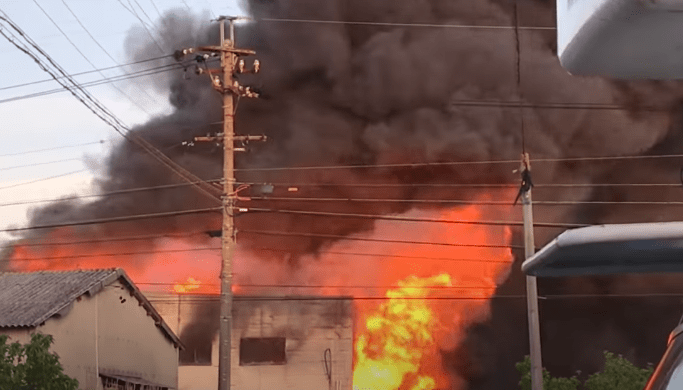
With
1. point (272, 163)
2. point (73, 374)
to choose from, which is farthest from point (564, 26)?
point (272, 163)

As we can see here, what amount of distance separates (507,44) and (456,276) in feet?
52.8

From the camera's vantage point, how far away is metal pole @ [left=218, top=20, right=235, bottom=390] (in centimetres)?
2819

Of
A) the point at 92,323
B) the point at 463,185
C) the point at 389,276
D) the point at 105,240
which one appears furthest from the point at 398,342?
the point at 92,323

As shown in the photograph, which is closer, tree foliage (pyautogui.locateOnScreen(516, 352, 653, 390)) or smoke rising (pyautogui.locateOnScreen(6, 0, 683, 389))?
tree foliage (pyautogui.locateOnScreen(516, 352, 653, 390))

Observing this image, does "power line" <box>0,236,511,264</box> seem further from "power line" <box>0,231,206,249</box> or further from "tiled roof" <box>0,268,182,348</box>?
"tiled roof" <box>0,268,182,348</box>

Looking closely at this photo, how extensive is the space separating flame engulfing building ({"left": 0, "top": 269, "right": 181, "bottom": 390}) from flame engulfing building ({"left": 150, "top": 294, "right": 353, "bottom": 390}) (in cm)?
1542

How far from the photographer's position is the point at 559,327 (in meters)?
65.2

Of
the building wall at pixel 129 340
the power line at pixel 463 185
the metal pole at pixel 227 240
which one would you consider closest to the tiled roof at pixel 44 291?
the building wall at pixel 129 340

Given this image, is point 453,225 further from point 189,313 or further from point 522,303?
point 189,313

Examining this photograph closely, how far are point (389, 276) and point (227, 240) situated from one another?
33.5 m

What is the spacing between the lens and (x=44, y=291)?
35.6 m

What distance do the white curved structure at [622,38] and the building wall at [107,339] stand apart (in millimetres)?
28603

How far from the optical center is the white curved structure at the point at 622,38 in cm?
466

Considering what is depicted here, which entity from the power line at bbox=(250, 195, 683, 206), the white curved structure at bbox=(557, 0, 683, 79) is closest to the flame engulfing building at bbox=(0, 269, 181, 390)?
the power line at bbox=(250, 195, 683, 206)
